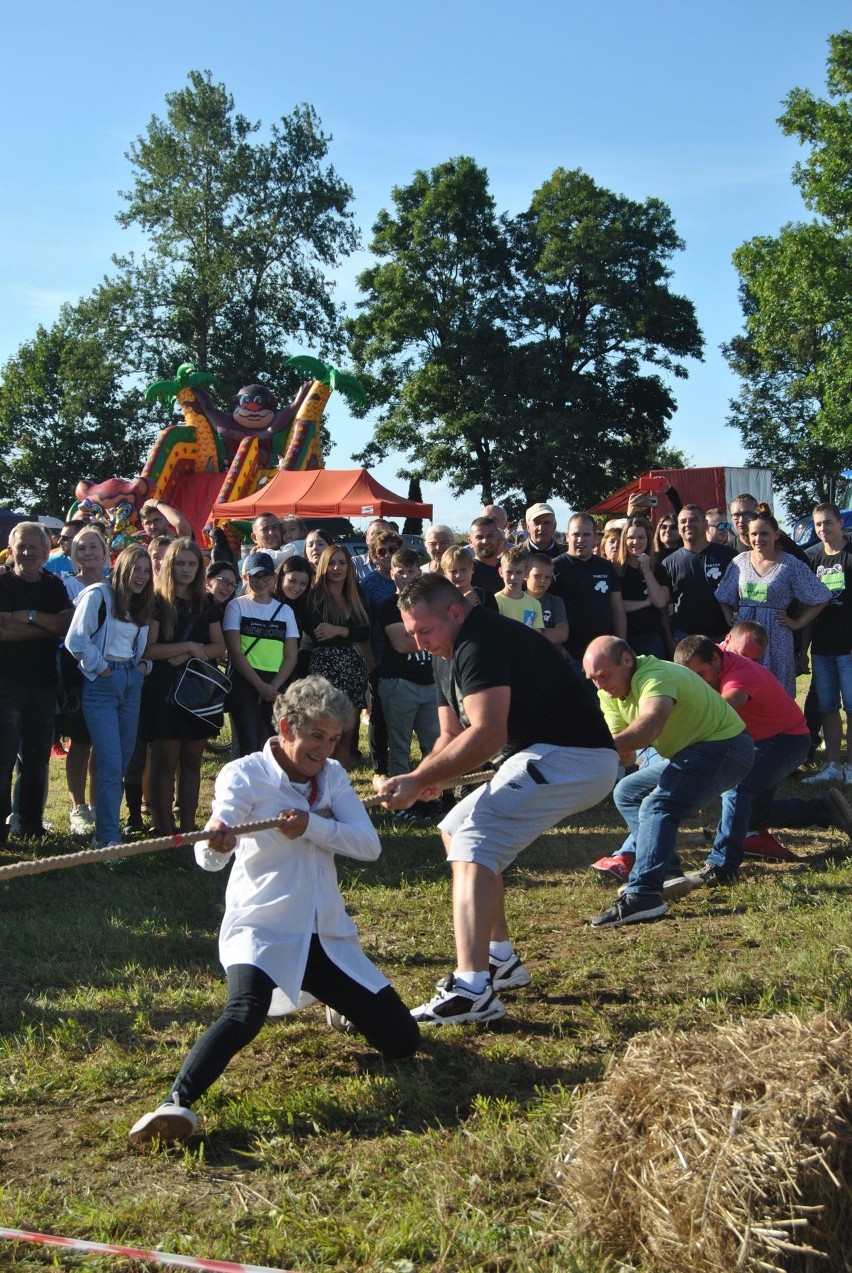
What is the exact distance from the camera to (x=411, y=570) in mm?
8539

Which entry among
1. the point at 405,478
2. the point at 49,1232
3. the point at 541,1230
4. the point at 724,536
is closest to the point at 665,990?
the point at 541,1230

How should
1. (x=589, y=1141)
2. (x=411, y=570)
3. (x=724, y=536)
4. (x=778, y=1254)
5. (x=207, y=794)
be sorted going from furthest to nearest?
(x=724, y=536) → (x=207, y=794) → (x=411, y=570) → (x=589, y=1141) → (x=778, y=1254)

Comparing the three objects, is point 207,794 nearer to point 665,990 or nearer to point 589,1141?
point 665,990

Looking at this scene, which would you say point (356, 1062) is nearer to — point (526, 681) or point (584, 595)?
point (526, 681)

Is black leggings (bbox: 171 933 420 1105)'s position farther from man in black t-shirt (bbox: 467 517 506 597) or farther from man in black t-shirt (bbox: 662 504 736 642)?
man in black t-shirt (bbox: 662 504 736 642)

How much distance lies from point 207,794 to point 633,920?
4435mm

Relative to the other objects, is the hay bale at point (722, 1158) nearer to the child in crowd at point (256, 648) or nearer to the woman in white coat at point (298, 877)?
A: the woman in white coat at point (298, 877)

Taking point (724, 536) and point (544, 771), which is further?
point (724, 536)

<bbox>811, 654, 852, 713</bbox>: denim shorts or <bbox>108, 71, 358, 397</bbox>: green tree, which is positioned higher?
<bbox>108, 71, 358, 397</bbox>: green tree

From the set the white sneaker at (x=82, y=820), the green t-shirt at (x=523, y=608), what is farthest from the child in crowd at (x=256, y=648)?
the green t-shirt at (x=523, y=608)

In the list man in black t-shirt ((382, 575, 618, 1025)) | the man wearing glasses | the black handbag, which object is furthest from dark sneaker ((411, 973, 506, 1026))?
the man wearing glasses

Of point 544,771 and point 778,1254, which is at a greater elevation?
point 544,771

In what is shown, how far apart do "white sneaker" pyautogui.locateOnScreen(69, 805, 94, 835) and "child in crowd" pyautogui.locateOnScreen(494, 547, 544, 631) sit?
10.5 feet

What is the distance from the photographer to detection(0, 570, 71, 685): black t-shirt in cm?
759
